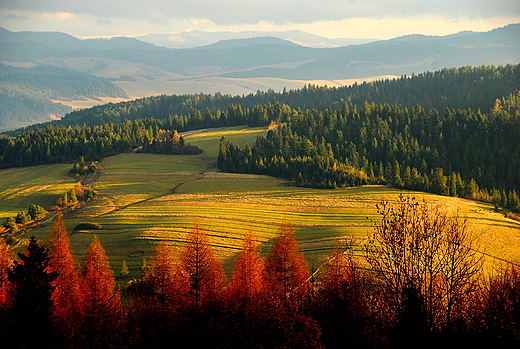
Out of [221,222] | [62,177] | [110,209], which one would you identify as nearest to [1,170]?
[62,177]

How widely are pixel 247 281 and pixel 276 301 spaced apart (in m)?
8.72

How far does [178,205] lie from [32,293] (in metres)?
69.1

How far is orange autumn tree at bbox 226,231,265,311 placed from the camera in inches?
2119

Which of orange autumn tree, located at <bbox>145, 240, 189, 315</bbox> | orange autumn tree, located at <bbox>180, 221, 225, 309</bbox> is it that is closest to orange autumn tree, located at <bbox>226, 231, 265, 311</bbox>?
orange autumn tree, located at <bbox>180, 221, 225, 309</bbox>

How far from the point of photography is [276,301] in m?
49.2

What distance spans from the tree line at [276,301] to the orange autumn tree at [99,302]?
0.13 meters

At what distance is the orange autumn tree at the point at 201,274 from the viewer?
55031mm

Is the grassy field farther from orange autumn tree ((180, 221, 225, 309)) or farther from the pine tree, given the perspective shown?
the pine tree

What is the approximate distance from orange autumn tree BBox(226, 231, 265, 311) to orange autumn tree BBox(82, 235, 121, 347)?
36.8 ft

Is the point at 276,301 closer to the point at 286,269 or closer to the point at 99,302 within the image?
the point at 286,269

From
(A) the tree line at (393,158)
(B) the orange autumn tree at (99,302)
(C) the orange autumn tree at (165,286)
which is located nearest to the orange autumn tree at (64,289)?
(B) the orange autumn tree at (99,302)

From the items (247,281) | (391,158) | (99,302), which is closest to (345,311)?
(247,281)

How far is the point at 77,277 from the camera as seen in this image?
59.7 metres

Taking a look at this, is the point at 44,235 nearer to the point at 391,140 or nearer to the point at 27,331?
the point at 27,331
